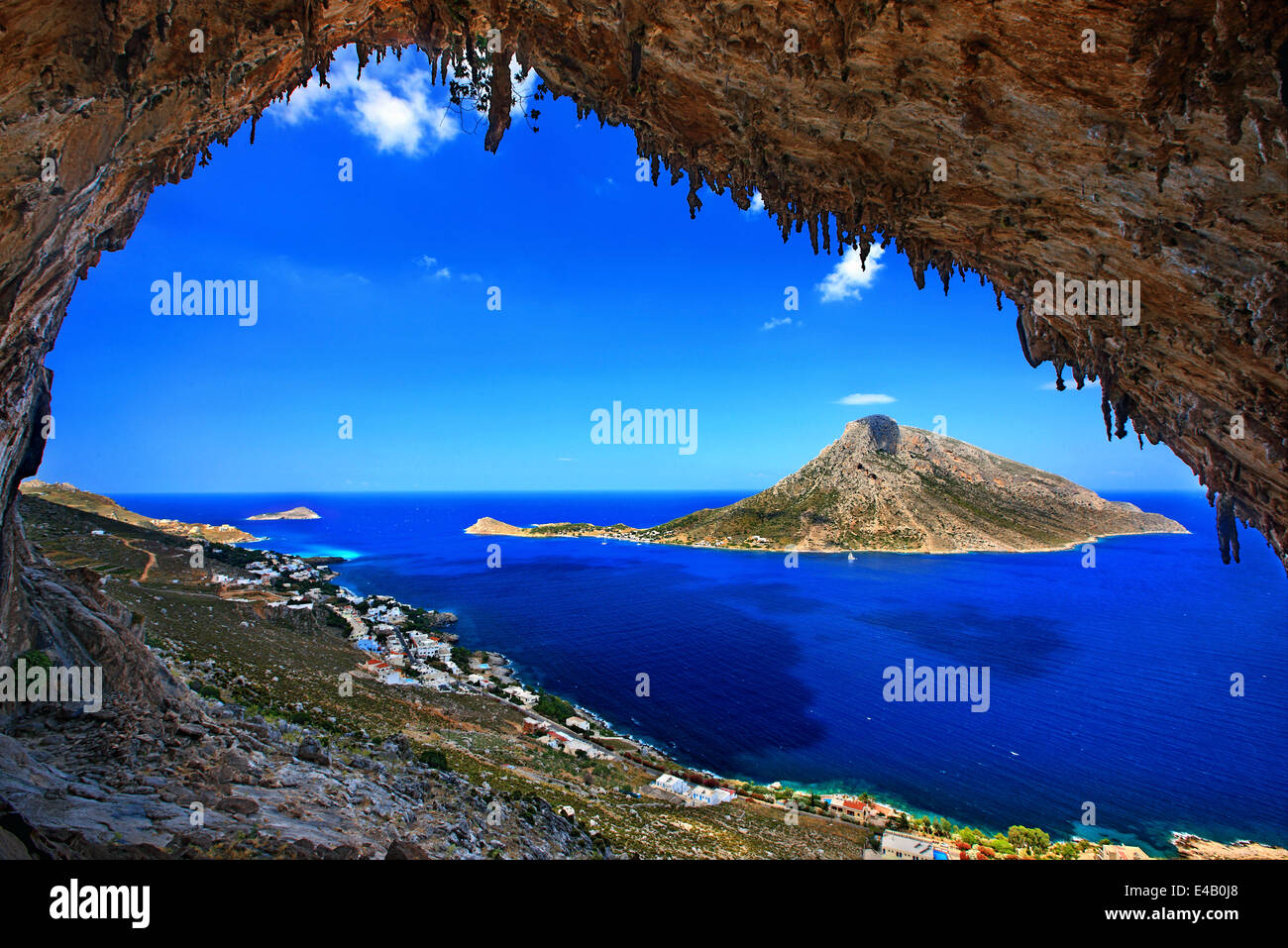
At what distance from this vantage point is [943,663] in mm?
48406

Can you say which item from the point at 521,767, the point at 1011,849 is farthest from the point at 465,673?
the point at 1011,849

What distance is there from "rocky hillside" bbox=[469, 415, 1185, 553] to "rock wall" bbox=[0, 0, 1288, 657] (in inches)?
4298

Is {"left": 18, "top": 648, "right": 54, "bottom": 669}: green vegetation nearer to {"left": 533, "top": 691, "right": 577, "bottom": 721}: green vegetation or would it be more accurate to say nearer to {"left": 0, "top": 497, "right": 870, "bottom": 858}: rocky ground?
{"left": 0, "top": 497, "right": 870, "bottom": 858}: rocky ground

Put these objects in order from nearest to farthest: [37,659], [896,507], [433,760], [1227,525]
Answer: [1227,525]
[37,659]
[433,760]
[896,507]

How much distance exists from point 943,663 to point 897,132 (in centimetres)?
5393

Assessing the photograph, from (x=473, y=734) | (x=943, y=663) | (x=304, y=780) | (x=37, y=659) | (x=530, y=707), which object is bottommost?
(x=943, y=663)

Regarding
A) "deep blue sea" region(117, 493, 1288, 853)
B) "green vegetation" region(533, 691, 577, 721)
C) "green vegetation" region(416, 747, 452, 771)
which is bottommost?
"deep blue sea" region(117, 493, 1288, 853)

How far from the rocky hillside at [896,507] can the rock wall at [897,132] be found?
109 meters

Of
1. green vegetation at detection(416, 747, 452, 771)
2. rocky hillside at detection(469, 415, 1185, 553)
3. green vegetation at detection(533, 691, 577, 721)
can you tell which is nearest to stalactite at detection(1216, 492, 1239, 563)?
green vegetation at detection(416, 747, 452, 771)

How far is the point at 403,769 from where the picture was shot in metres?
14.7

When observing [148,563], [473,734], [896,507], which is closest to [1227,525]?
[473,734]

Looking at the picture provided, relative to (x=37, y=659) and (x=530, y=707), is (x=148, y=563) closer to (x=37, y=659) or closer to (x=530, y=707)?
(x=530, y=707)

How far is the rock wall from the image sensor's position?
574 cm
